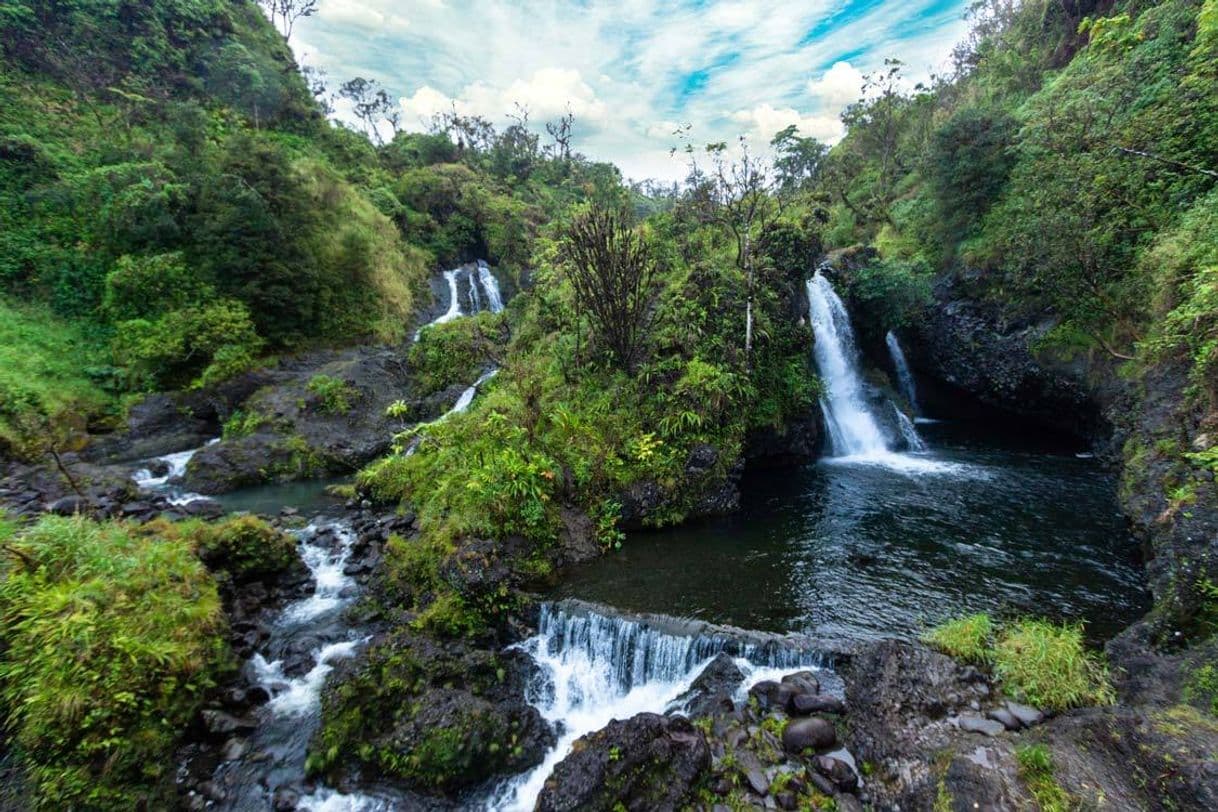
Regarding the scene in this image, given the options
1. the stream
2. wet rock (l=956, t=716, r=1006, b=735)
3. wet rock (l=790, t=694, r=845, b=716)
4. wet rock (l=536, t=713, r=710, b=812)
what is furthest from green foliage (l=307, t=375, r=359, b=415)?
wet rock (l=956, t=716, r=1006, b=735)

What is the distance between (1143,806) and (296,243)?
27.4 meters

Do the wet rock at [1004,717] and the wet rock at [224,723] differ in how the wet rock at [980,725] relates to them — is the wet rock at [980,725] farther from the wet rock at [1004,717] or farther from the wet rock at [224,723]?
the wet rock at [224,723]

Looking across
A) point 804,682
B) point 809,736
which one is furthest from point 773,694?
point 809,736

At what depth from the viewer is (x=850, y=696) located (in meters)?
6.77

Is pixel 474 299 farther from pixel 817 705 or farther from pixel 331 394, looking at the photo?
pixel 817 705

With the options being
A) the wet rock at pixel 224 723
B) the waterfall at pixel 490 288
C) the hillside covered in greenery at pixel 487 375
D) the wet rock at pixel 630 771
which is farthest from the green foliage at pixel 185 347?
the wet rock at pixel 630 771

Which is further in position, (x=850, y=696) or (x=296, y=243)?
(x=296, y=243)

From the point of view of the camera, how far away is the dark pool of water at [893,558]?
868cm

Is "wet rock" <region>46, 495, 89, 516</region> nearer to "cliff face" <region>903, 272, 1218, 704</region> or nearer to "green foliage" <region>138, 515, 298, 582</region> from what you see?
"green foliage" <region>138, 515, 298, 582</region>

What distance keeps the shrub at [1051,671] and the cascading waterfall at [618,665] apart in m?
2.38

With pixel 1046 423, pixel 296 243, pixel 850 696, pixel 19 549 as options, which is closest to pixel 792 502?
pixel 850 696

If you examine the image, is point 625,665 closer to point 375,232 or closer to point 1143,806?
point 1143,806

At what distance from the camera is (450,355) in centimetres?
2289

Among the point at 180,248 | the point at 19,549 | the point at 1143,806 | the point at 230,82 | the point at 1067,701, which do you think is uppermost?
the point at 230,82
